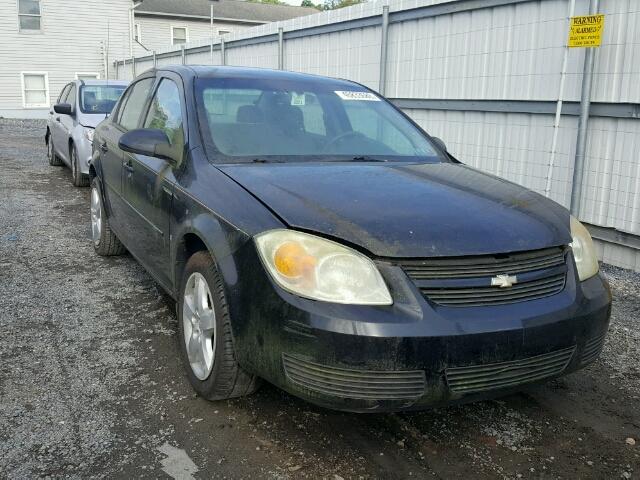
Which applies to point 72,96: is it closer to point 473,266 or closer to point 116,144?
point 116,144

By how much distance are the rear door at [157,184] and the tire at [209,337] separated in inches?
18.2

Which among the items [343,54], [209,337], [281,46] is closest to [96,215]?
[209,337]

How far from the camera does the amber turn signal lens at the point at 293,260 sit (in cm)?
244

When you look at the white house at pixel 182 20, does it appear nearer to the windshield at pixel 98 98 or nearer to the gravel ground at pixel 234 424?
the windshield at pixel 98 98

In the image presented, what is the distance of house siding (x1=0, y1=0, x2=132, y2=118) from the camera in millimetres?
25953

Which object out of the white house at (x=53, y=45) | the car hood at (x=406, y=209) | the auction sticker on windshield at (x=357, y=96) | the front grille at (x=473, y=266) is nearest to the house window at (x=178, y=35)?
the white house at (x=53, y=45)

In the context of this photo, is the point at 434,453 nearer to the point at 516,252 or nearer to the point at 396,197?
the point at 516,252

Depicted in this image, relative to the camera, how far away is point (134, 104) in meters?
4.96

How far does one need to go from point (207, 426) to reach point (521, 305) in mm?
1521

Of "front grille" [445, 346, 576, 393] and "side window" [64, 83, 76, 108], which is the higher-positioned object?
"side window" [64, 83, 76, 108]

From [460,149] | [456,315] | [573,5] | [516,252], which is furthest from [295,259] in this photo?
[460,149]

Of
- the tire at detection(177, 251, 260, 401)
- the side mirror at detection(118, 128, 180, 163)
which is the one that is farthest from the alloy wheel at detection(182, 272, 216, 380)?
the side mirror at detection(118, 128, 180, 163)

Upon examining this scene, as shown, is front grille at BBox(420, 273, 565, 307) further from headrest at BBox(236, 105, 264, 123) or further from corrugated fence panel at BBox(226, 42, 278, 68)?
corrugated fence panel at BBox(226, 42, 278, 68)

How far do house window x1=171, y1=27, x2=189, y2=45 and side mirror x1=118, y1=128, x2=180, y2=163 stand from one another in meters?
30.4
